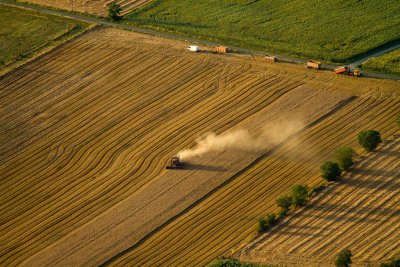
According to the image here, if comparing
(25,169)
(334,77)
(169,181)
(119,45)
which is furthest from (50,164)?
(334,77)

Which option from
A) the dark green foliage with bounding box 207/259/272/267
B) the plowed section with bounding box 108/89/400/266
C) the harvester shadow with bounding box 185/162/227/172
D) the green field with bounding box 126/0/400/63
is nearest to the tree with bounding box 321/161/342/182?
the plowed section with bounding box 108/89/400/266

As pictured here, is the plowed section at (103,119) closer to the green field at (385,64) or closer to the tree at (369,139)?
the green field at (385,64)

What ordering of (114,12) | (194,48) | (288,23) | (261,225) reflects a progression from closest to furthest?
(261,225)
(194,48)
(288,23)
(114,12)

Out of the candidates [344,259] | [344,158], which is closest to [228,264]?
[344,259]

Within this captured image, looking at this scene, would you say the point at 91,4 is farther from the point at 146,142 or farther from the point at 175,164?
the point at 175,164

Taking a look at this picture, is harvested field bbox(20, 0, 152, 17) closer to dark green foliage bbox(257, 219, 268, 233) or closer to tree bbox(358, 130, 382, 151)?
tree bbox(358, 130, 382, 151)

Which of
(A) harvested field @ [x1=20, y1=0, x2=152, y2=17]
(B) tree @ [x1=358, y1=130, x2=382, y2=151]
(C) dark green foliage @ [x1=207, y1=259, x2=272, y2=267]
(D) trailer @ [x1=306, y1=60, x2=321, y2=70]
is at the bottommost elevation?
(C) dark green foliage @ [x1=207, y1=259, x2=272, y2=267]
